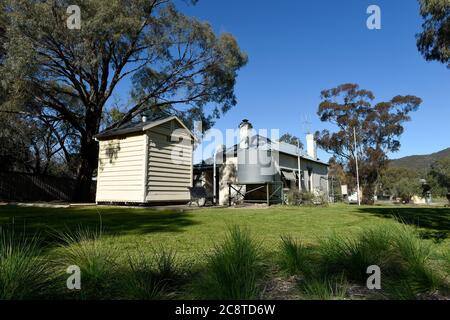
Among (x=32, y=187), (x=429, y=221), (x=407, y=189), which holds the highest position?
(x=407, y=189)

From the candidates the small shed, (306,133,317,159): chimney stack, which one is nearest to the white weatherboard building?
the small shed

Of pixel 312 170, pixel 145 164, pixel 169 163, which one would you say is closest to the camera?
pixel 145 164

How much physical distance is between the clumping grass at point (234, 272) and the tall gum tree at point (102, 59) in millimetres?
14543

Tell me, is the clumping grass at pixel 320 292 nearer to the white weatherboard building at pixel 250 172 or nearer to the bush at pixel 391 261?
the bush at pixel 391 261

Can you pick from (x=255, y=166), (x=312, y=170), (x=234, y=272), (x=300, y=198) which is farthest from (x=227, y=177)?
(x=234, y=272)

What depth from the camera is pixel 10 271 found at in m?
2.14

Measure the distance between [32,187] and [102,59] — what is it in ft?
29.8

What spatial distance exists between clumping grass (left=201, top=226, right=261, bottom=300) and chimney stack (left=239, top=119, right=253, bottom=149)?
1641 cm

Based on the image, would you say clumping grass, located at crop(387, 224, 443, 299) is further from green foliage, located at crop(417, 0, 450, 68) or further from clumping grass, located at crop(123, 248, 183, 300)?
green foliage, located at crop(417, 0, 450, 68)

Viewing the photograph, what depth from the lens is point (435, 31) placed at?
9070 mm

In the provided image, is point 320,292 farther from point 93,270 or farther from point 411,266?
point 93,270

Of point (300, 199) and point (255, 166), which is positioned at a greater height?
point (255, 166)
